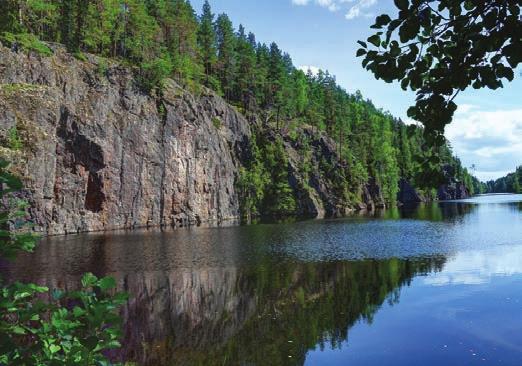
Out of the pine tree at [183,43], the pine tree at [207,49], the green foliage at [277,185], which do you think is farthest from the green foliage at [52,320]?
the pine tree at [207,49]

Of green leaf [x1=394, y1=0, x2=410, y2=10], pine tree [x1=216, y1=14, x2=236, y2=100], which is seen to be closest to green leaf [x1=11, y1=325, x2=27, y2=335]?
green leaf [x1=394, y1=0, x2=410, y2=10]

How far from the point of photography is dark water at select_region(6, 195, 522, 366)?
1388 centimetres

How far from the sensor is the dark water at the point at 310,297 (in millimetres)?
13875

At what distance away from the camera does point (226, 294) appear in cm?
2119

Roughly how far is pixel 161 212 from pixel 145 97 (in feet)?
53.9

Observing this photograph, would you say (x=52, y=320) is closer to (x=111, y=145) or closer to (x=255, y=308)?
(x=255, y=308)

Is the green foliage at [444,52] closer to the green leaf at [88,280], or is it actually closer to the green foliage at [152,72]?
the green leaf at [88,280]

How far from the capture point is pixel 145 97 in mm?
62594

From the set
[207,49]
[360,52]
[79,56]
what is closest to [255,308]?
[360,52]

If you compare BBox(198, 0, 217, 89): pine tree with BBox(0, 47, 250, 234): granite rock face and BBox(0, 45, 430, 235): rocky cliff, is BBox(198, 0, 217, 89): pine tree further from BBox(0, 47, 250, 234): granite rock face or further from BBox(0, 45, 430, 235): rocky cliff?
BBox(0, 47, 250, 234): granite rock face

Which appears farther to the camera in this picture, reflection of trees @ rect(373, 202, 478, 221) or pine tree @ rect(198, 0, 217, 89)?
pine tree @ rect(198, 0, 217, 89)

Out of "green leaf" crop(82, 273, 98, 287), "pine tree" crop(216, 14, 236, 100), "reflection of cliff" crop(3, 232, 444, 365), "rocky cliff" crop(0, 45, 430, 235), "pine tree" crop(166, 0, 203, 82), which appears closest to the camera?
"green leaf" crop(82, 273, 98, 287)

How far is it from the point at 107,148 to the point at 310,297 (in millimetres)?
40972

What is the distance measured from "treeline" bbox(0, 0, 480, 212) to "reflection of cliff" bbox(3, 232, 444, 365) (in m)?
16.0
